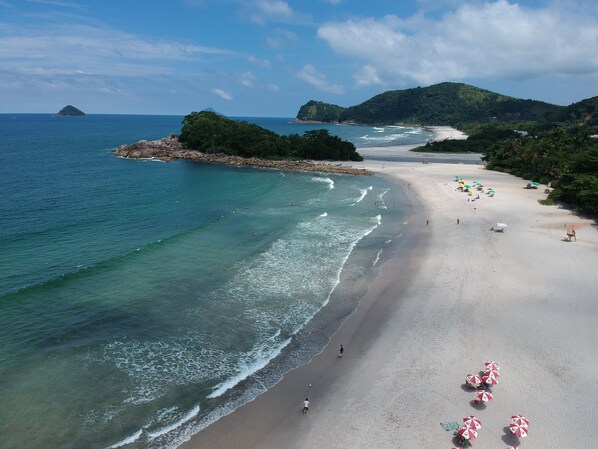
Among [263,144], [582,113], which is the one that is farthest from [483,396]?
[582,113]

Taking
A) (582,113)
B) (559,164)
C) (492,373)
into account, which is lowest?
(492,373)

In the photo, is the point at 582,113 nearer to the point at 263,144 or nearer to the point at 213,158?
the point at 263,144

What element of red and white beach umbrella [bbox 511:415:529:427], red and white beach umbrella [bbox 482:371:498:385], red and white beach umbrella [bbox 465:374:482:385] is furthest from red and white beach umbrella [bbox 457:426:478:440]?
red and white beach umbrella [bbox 482:371:498:385]

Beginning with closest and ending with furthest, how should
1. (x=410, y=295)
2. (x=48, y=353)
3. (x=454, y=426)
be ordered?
1. (x=454, y=426)
2. (x=48, y=353)
3. (x=410, y=295)

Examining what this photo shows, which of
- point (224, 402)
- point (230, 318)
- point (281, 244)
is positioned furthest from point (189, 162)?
point (224, 402)

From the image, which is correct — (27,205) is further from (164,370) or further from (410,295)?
(410,295)

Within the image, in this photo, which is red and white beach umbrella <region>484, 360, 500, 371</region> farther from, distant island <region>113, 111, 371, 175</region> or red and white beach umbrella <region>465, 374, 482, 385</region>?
distant island <region>113, 111, 371, 175</region>
